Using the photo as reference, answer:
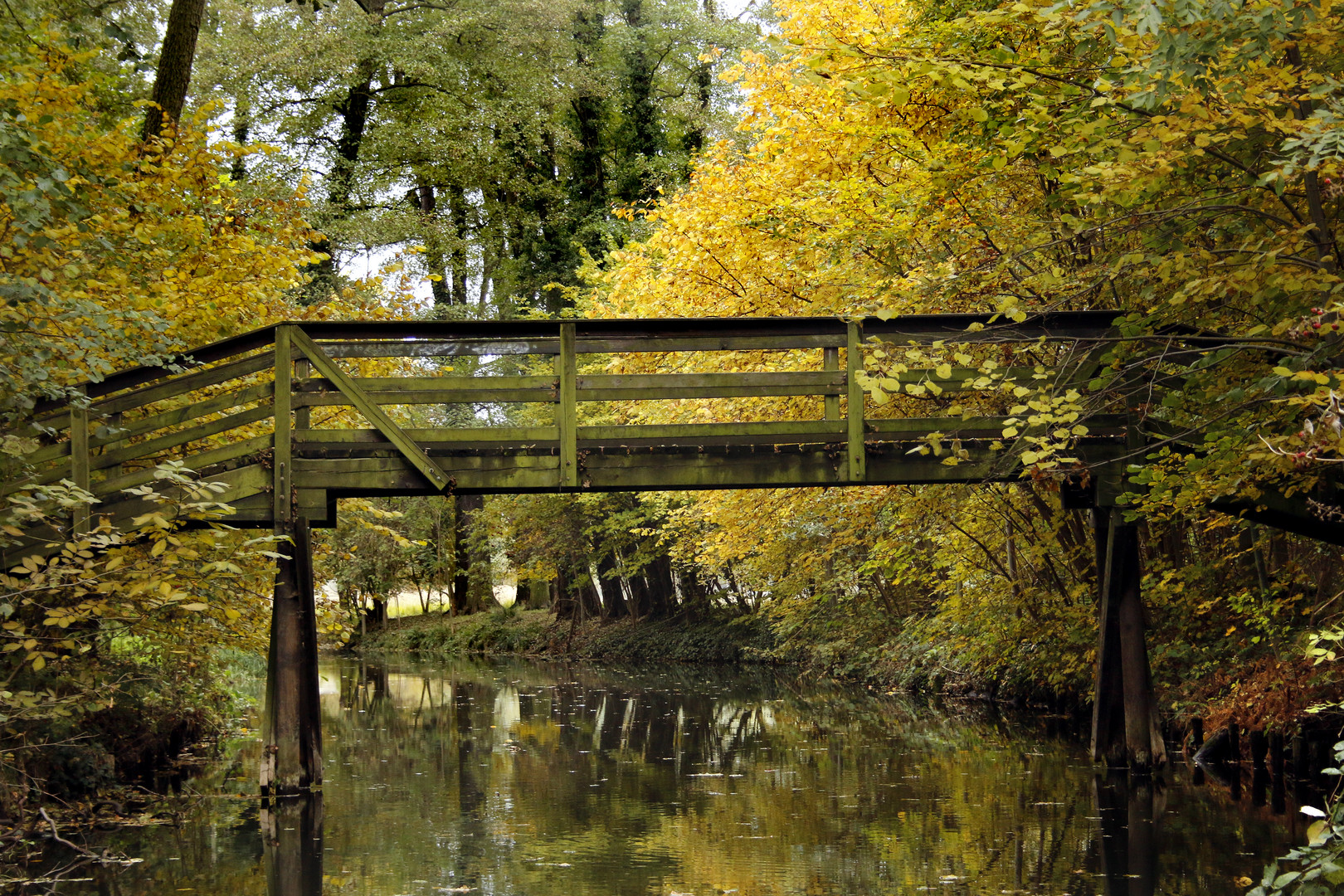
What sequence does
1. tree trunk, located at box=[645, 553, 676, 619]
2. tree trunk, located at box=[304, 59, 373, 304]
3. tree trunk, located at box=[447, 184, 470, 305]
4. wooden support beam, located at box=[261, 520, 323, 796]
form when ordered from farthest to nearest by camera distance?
tree trunk, located at box=[645, 553, 676, 619] → tree trunk, located at box=[447, 184, 470, 305] → tree trunk, located at box=[304, 59, 373, 304] → wooden support beam, located at box=[261, 520, 323, 796]

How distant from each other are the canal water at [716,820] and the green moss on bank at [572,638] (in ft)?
43.3

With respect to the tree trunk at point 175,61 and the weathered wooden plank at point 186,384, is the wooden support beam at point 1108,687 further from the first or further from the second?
the tree trunk at point 175,61

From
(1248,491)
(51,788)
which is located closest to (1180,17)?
(1248,491)

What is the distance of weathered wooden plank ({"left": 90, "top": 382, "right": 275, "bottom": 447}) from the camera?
1066 centimetres

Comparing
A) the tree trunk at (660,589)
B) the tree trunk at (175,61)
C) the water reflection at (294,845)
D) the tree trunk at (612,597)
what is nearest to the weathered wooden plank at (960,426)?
the water reflection at (294,845)

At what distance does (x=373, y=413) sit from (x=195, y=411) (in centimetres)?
154

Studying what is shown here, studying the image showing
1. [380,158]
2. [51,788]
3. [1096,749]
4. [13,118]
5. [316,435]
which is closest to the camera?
[13,118]

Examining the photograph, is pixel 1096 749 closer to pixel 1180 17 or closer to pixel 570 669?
pixel 1180 17

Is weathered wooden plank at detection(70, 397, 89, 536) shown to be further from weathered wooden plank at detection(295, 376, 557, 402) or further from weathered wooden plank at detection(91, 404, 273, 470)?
weathered wooden plank at detection(295, 376, 557, 402)

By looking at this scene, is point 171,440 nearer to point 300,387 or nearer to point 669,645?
point 300,387

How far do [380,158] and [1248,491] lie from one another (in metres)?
24.9

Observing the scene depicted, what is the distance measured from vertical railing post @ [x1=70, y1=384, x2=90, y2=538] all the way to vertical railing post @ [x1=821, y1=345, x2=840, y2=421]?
5993mm

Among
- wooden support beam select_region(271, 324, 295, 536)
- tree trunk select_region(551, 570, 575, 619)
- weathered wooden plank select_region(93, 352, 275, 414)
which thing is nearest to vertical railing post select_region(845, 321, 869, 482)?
wooden support beam select_region(271, 324, 295, 536)

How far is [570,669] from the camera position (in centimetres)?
2977
